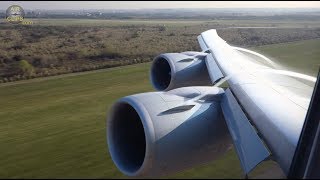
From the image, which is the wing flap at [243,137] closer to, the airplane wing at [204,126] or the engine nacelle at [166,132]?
the airplane wing at [204,126]

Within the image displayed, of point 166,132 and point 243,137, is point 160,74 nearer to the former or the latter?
point 166,132

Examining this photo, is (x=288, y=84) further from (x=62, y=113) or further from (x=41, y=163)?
(x=62, y=113)

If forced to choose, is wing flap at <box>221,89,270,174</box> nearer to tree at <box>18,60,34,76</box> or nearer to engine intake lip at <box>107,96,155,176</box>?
engine intake lip at <box>107,96,155,176</box>

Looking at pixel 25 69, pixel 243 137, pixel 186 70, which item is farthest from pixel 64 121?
pixel 25 69

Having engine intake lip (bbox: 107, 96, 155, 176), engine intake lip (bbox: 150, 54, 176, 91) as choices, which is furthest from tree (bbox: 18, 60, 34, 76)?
engine intake lip (bbox: 107, 96, 155, 176)

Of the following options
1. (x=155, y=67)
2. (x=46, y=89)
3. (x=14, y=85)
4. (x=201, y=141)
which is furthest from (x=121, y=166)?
(x=14, y=85)
